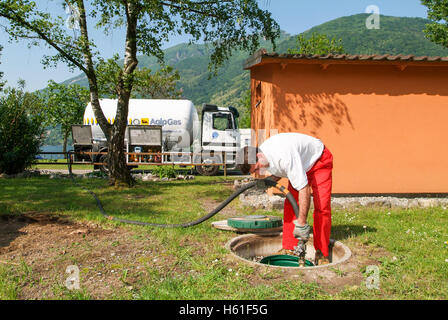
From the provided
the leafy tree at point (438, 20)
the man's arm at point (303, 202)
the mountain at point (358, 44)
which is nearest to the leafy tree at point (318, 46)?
the leafy tree at point (438, 20)

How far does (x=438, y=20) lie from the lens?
2517 cm

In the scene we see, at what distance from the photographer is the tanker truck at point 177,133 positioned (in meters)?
15.6

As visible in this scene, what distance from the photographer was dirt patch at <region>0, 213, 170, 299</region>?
3.47 metres

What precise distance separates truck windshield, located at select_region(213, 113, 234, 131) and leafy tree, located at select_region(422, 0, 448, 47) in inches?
756

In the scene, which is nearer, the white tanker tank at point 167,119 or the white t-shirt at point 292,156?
the white t-shirt at point 292,156

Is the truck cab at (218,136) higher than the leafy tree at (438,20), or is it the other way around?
the leafy tree at (438,20)

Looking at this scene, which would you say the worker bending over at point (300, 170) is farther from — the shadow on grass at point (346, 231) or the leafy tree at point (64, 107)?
the leafy tree at point (64, 107)

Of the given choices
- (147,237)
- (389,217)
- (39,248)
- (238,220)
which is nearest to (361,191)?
(389,217)

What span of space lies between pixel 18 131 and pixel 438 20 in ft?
92.6

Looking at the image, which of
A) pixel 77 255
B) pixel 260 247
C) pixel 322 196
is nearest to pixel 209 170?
pixel 260 247

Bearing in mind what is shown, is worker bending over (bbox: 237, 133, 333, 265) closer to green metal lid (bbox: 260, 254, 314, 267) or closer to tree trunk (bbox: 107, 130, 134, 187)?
green metal lid (bbox: 260, 254, 314, 267)

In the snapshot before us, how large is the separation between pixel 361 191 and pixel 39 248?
7.11 meters

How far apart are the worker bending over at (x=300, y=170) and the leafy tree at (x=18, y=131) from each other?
12616mm

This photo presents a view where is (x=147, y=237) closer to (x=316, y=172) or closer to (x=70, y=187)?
(x=316, y=172)
